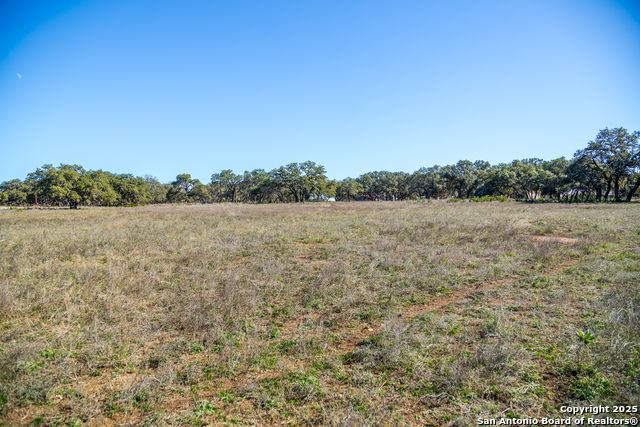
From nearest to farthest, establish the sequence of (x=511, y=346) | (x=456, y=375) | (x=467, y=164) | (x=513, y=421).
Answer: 1. (x=513, y=421)
2. (x=456, y=375)
3. (x=511, y=346)
4. (x=467, y=164)

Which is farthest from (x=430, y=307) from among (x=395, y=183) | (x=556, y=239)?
(x=395, y=183)

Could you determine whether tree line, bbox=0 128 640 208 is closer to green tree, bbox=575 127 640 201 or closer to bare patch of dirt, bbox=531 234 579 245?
green tree, bbox=575 127 640 201

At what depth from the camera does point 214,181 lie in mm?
128625

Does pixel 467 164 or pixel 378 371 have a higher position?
pixel 467 164

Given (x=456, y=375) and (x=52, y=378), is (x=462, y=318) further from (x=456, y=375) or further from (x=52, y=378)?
(x=52, y=378)

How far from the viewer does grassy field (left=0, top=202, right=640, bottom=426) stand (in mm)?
3764

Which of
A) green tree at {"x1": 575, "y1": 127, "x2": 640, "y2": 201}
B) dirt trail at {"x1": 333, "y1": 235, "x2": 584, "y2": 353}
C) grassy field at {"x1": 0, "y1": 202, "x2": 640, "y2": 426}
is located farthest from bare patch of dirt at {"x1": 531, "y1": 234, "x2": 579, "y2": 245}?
green tree at {"x1": 575, "y1": 127, "x2": 640, "y2": 201}

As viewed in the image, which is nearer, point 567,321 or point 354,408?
point 354,408

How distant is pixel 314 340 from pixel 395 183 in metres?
126

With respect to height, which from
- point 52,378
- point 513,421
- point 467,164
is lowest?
point 513,421

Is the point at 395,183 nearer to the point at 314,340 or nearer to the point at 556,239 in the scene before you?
the point at 556,239

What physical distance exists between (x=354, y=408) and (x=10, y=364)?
573 centimetres

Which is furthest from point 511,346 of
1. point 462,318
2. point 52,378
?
point 52,378

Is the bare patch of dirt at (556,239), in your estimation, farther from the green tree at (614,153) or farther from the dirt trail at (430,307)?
the green tree at (614,153)
